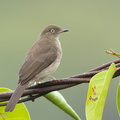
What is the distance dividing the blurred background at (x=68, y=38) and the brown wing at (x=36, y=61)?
10.6 m

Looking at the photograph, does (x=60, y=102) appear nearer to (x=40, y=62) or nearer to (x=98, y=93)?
(x=98, y=93)

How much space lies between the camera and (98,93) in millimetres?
2992

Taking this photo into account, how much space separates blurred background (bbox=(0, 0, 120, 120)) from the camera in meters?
18.4

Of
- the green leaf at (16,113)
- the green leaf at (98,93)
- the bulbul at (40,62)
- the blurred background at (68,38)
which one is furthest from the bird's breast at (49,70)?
the blurred background at (68,38)

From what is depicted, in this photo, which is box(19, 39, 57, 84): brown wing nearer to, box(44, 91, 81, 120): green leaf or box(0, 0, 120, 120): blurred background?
box(44, 91, 81, 120): green leaf

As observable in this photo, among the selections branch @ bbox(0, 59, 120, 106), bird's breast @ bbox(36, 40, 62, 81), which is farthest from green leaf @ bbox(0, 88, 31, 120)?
bird's breast @ bbox(36, 40, 62, 81)

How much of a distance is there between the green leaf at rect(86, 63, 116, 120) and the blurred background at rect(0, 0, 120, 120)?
12.6 metres

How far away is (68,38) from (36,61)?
21566 millimetres

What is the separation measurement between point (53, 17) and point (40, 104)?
50.1ft

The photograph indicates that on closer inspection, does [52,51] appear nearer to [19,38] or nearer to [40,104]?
[40,104]

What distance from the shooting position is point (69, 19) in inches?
1276

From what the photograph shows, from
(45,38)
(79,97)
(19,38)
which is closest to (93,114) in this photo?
(45,38)

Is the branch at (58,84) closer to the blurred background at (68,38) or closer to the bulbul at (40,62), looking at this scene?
the bulbul at (40,62)

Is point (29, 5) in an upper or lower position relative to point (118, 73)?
lower
